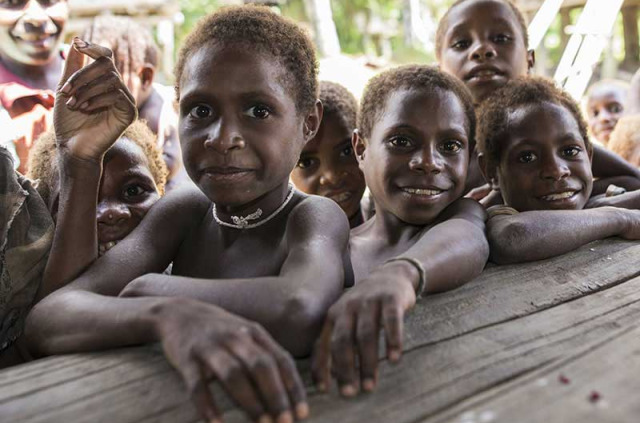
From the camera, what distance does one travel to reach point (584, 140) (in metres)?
3.02

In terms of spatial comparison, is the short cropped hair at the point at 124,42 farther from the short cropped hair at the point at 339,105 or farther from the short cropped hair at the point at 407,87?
the short cropped hair at the point at 407,87

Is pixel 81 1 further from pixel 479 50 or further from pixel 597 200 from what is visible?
pixel 597 200

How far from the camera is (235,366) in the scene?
3.73 feet

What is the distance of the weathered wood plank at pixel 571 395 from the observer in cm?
106

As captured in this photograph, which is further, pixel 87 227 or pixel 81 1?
pixel 81 1

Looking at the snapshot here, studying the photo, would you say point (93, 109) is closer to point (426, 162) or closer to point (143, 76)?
point (426, 162)

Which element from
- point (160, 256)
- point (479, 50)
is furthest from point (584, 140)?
point (160, 256)

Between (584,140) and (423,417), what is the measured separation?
89.2 inches

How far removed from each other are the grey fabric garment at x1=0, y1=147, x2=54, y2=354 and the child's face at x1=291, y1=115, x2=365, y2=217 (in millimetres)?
1286

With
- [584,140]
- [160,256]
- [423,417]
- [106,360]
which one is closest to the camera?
[423,417]

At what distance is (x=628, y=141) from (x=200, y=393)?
4.22m

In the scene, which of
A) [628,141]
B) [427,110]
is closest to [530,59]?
[628,141]

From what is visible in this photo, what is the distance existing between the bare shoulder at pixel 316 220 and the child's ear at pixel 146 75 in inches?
134

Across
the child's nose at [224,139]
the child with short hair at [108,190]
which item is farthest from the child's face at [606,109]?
the child's nose at [224,139]
